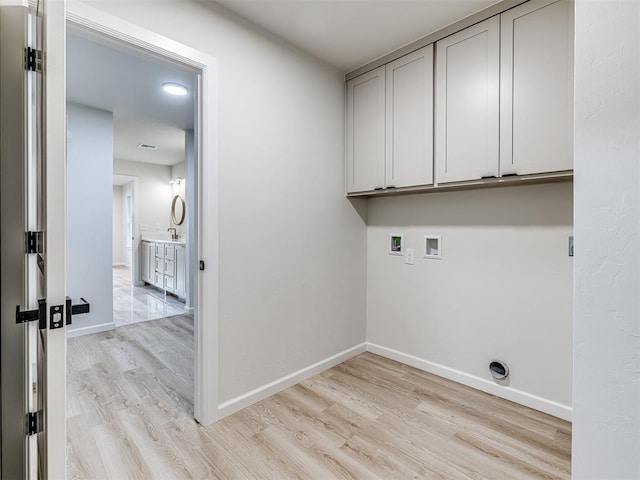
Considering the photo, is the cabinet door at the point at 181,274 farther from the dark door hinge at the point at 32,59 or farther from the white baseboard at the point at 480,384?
the dark door hinge at the point at 32,59

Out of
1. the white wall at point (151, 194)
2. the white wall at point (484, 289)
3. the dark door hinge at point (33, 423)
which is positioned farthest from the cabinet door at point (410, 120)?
the white wall at point (151, 194)

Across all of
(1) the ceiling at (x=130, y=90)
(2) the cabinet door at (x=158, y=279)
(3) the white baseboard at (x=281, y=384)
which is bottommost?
(3) the white baseboard at (x=281, y=384)

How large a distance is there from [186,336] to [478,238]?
2.98 m

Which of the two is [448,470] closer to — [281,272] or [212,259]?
[281,272]

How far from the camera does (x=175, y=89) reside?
3.12m

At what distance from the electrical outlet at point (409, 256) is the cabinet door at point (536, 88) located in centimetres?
94

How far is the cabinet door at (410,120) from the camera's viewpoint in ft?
7.42

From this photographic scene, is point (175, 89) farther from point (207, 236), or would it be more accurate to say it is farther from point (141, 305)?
point (141, 305)

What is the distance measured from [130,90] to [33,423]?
9.98 feet

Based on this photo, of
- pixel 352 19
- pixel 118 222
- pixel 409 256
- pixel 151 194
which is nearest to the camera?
pixel 352 19

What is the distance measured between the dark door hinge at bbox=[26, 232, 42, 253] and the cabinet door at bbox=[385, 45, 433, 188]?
2.07m

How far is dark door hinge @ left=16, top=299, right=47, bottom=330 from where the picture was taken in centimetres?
90

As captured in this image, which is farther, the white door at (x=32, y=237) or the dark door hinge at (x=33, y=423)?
the dark door hinge at (x=33, y=423)

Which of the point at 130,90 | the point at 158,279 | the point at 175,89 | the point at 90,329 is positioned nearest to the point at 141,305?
the point at 158,279
